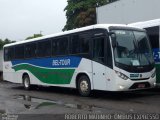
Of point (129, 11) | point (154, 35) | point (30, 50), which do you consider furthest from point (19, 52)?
point (129, 11)

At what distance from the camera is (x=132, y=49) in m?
15.5

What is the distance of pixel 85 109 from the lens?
13.0m

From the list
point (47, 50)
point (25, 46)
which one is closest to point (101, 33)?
point (47, 50)

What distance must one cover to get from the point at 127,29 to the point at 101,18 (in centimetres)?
2718

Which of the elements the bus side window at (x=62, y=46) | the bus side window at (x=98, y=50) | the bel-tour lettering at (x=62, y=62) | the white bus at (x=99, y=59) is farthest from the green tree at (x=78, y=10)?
the bus side window at (x=98, y=50)

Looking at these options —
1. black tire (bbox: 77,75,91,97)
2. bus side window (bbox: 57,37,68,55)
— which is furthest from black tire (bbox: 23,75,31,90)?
black tire (bbox: 77,75,91,97)

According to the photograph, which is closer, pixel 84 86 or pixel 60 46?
pixel 84 86

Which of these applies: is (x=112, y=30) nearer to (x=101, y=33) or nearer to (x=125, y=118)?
(x=101, y=33)

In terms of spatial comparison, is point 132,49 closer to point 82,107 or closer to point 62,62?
point 82,107

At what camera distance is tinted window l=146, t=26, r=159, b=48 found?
660 inches

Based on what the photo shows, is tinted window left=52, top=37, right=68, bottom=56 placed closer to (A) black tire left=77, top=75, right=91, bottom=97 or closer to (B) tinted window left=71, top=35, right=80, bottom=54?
(B) tinted window left=71, top=35, right=80, bottom=54

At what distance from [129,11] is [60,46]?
68.9 ft

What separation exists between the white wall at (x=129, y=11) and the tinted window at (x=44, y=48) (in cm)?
1562

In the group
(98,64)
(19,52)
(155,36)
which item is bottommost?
(98,64)
